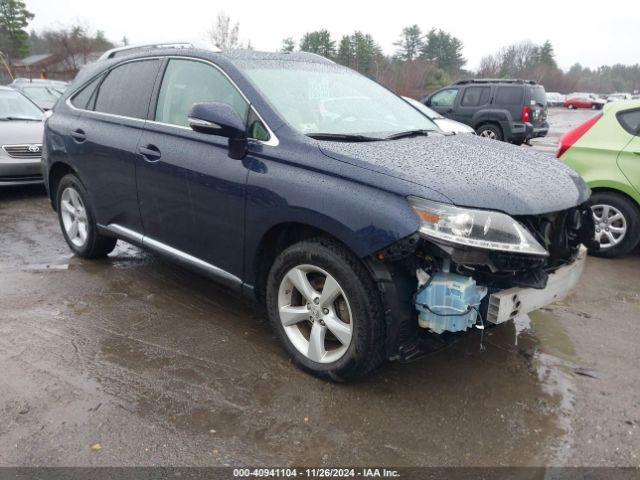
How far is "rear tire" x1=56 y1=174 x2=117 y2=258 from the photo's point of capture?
4652 millimetres

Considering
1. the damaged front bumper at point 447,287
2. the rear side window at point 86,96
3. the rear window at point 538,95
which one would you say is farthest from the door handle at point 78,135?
the rear window at point 538,95

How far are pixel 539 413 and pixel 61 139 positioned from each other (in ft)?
14.3

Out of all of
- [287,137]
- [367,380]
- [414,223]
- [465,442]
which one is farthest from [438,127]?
[465,442]

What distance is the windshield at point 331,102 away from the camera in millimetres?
3238

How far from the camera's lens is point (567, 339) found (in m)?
3.65

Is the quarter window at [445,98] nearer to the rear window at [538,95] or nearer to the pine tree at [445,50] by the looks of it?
the rear window at [538,95]

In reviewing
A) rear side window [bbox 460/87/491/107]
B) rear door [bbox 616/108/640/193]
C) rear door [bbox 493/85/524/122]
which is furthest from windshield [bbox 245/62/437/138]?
rear side window [bbox 460/87/491/107]

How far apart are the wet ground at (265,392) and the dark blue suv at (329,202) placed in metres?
0.36

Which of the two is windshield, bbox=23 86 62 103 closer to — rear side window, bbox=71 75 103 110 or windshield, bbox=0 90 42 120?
windshield, bbox=0 90 42 120

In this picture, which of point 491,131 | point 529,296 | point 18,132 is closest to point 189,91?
point 529,296

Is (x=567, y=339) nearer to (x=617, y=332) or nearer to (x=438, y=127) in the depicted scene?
(x=617, y=332)

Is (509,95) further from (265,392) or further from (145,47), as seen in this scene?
(265,392)

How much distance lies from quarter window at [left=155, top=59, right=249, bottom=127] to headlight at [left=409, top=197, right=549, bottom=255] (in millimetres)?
1375

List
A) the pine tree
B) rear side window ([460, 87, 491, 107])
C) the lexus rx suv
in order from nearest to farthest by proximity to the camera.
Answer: the lexus rx suv → rear side window ([460, 87, 491, 107]) → the pine tree
